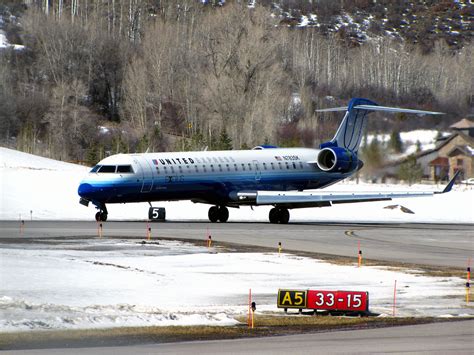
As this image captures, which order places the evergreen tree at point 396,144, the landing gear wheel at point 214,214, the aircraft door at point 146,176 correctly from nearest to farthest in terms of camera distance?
the aircraft door at point 146,176
the landing gear wheel at point 214,214
the evergreen tree at point 396,144

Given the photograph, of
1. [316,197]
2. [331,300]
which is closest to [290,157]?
[316,197]

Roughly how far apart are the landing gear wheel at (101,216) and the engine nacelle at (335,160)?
36.5 ft

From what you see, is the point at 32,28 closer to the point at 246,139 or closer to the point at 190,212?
the point at 246,139

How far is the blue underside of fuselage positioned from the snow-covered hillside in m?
3.78

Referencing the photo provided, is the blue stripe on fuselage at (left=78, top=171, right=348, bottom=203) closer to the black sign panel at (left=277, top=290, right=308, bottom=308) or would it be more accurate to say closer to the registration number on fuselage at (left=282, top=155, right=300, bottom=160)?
the registration number on fuselage at (left=282, top=155, right=300, bottom=160)

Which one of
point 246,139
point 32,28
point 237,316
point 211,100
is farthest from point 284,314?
point 32,28

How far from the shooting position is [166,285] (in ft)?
78.6

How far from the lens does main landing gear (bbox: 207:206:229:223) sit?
47375 millimetres

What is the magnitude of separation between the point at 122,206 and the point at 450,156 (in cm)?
2173

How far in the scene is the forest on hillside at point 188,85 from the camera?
3223 inches

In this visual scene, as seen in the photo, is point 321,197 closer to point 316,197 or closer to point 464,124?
point 316,197

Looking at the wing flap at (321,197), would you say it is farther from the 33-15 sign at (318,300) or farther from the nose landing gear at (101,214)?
the 33-15 sign at (318,300)

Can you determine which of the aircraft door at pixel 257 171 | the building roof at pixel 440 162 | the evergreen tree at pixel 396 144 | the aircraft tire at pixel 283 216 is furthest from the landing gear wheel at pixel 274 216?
the building roof at pixel 440 162

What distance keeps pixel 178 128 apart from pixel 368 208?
5367 centimetres
